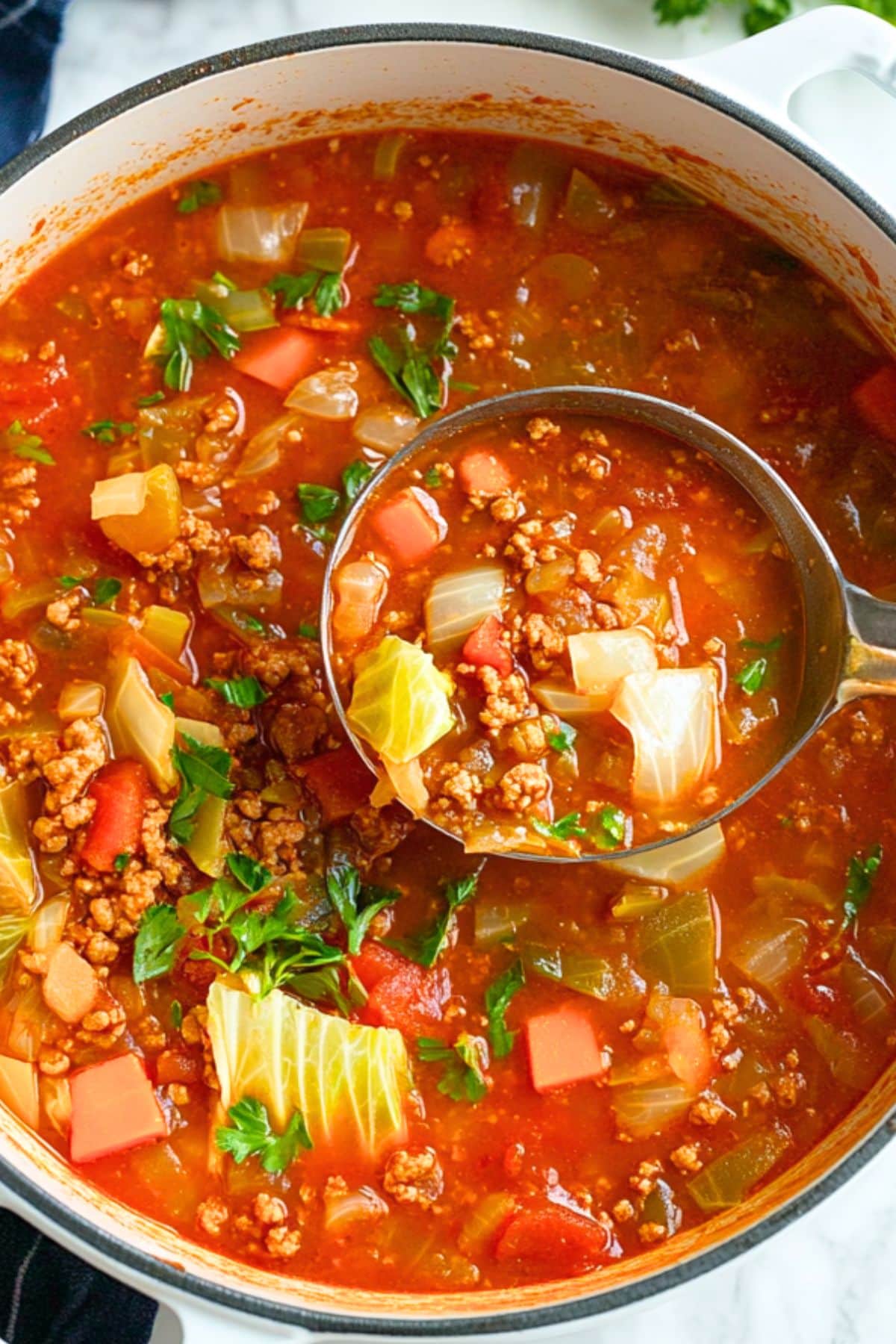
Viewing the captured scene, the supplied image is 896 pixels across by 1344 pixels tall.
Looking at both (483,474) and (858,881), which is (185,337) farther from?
(858,881)

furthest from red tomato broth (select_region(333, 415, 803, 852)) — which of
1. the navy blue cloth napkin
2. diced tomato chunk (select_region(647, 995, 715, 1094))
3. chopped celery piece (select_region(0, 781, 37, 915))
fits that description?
the navy blue cloth napkin

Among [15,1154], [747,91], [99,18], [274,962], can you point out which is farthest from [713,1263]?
[99,18]

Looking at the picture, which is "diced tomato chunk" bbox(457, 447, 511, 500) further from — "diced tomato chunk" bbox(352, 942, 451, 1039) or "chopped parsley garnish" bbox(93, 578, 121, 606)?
"diced tomato chunk" bbox(352, 942, 451, 1039)

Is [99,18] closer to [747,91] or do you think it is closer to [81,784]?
[747,91]

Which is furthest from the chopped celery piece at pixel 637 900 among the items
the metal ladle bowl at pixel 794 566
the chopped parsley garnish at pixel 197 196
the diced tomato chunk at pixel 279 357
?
the chopped parsley garnish at pixel 197 196

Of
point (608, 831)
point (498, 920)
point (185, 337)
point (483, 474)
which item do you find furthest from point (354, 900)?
point (185, 337)
